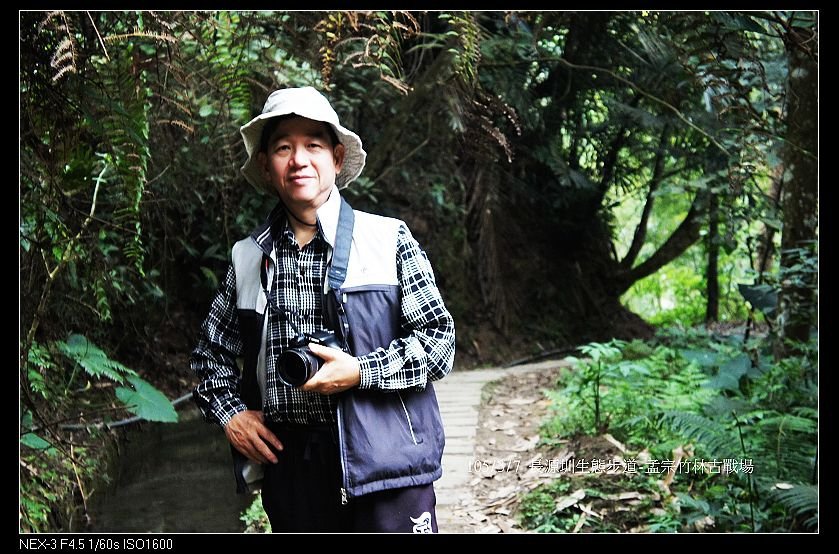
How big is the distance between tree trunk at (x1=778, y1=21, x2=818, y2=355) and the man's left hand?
2.71 meters

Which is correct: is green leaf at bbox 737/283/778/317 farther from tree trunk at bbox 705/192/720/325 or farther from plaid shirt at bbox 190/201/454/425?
plaid shirt at bbox 190/201/454/425

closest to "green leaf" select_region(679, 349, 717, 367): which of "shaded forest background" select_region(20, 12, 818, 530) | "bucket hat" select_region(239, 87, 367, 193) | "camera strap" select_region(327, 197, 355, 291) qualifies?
"shaded forest background" select_region(20, 12, 818, 530)

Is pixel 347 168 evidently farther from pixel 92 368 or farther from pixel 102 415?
pixel 102 415

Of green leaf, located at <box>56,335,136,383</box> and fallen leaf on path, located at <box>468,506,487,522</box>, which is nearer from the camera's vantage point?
green leaf, located at <box>56,335,136,383</box>

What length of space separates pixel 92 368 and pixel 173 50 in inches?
45.4

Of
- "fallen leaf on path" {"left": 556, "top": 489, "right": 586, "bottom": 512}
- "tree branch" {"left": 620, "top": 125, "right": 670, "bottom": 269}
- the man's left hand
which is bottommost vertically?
"fallen leaf on path" {"left": 556, "top": 489, "right": 586, "bottom": 512}

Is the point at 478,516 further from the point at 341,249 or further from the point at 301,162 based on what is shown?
the point at 301,162

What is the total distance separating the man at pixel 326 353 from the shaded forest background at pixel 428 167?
70 cm

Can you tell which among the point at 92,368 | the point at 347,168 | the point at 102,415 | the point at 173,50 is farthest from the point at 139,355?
the point at 347,168

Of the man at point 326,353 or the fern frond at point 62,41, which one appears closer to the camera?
the man at point 326,353

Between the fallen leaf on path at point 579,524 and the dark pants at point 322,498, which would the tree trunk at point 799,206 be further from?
the dark pants at point 322,498

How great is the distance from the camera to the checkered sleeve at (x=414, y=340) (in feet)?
5.49

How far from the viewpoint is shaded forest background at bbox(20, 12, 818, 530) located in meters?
2.47
